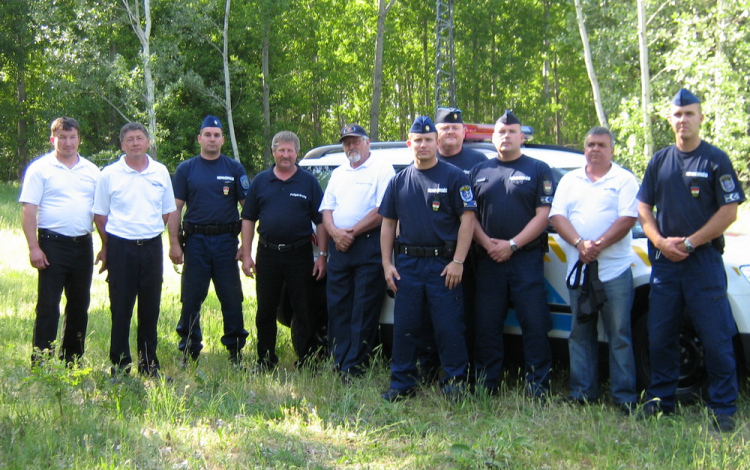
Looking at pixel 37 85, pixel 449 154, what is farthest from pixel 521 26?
pixel 449 154

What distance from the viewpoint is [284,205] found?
578 cm

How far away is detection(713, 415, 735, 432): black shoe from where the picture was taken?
4277 millimetres

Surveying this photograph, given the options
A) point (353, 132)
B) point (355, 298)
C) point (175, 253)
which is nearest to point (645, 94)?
point (353, 132)

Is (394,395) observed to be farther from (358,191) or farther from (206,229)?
(206,229)

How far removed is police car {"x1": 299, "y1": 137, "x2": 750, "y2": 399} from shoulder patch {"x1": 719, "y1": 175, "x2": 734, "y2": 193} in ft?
1.77

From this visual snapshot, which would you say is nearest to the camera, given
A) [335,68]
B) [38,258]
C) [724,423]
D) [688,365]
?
[724,423]

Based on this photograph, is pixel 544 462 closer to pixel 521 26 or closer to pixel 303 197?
pixel 303 197

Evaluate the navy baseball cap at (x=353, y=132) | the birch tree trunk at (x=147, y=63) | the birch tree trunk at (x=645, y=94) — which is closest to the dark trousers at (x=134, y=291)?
the navy baseball cap at (x=353, y=132)

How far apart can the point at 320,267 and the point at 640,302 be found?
240 centimetres

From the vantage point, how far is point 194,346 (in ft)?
20.2

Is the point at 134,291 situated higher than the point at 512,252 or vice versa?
the point at 512,252

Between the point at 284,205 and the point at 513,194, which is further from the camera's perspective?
the point at 284,205

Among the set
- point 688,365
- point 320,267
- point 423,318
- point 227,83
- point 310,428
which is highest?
point 227,83

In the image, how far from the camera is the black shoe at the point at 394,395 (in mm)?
5102
